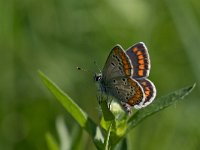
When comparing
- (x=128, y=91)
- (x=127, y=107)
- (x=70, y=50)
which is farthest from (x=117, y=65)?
(x=70, y=50)

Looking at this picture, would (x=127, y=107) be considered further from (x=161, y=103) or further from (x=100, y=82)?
(x=100, y=82)

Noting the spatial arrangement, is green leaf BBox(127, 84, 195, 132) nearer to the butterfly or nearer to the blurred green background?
the butterfly

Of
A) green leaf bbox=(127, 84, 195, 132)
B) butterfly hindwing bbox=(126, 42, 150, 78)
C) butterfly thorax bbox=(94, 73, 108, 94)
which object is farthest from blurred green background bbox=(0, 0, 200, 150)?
green leaf bbox=(127, 84, 195, 132)

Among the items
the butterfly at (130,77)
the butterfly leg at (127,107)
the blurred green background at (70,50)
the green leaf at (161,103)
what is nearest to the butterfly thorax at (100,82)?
the butterfly at (130,77)

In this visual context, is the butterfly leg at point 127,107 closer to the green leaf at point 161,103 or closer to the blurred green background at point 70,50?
the green leaf at point 161,103

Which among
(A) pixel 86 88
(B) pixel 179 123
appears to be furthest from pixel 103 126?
(A) pixel 86 88

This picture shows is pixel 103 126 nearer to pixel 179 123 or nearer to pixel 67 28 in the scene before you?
pixel 179 123
